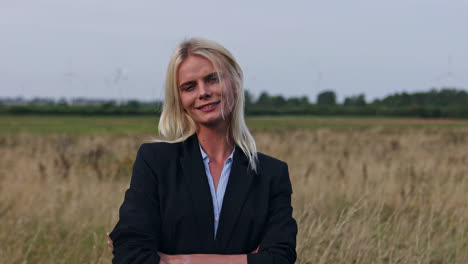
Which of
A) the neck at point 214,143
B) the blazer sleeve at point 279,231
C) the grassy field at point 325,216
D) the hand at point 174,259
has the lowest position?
the grassy field at point 325,216

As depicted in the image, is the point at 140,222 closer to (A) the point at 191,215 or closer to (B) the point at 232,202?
(A) the point at 191,215

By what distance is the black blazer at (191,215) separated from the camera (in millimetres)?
2289

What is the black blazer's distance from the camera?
2.29 meters

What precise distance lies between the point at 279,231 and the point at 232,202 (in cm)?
25

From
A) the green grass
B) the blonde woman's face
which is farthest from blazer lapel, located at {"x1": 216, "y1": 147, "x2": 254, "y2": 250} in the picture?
the green grass

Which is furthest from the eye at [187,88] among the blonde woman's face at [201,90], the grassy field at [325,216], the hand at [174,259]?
the grassy field at [325,216]

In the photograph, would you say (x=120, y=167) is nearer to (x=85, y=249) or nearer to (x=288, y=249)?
(x=85, y=249)

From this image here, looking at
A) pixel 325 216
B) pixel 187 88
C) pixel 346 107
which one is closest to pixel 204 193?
pixel 187 88

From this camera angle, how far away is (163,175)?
2.36 m

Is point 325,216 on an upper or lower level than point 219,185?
lower

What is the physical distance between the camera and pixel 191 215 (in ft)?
7.57

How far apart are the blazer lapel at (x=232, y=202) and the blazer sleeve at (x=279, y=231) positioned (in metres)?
0.13

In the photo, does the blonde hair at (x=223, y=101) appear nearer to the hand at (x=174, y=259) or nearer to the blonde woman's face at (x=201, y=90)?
the blonde woman's face at (x=201, y=90)

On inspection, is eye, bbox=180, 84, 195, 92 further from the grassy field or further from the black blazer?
the grassy field
